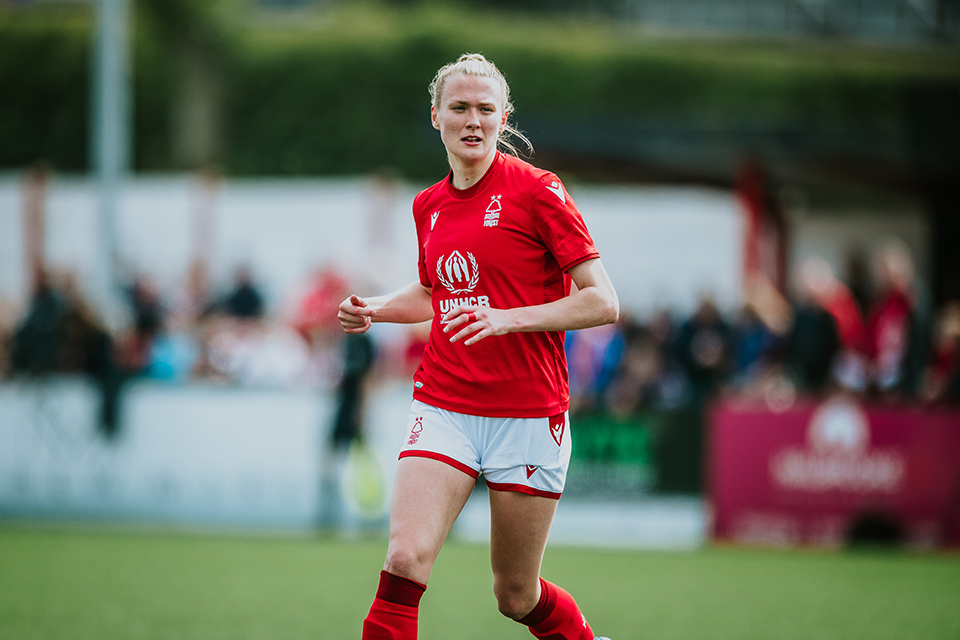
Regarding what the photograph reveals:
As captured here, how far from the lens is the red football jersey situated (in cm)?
442

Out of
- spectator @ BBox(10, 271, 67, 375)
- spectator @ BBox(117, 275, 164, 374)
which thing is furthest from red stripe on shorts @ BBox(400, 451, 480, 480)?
spectator @ BBox(117, 275, 164, 374)

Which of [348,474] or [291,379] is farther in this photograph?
[291,379]

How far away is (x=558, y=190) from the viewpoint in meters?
4.48

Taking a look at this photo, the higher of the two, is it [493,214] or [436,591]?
[493,214]

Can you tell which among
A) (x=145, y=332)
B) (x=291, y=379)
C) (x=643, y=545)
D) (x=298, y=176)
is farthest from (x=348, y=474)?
(x=298, y=176)

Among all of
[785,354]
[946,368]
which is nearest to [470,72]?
[785,354]

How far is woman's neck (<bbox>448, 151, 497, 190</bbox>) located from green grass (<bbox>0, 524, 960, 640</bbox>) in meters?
3.10

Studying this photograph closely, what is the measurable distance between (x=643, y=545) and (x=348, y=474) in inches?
130

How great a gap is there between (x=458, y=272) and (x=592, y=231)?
1564 centimetres

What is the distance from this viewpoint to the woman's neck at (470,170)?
4531mm

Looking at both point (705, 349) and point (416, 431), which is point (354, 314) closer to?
point (416, 431)

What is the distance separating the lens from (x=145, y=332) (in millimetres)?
16812

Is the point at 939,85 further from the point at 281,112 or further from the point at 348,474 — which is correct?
the point at 281,112

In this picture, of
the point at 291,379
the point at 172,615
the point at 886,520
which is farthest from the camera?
the point at 291,379
